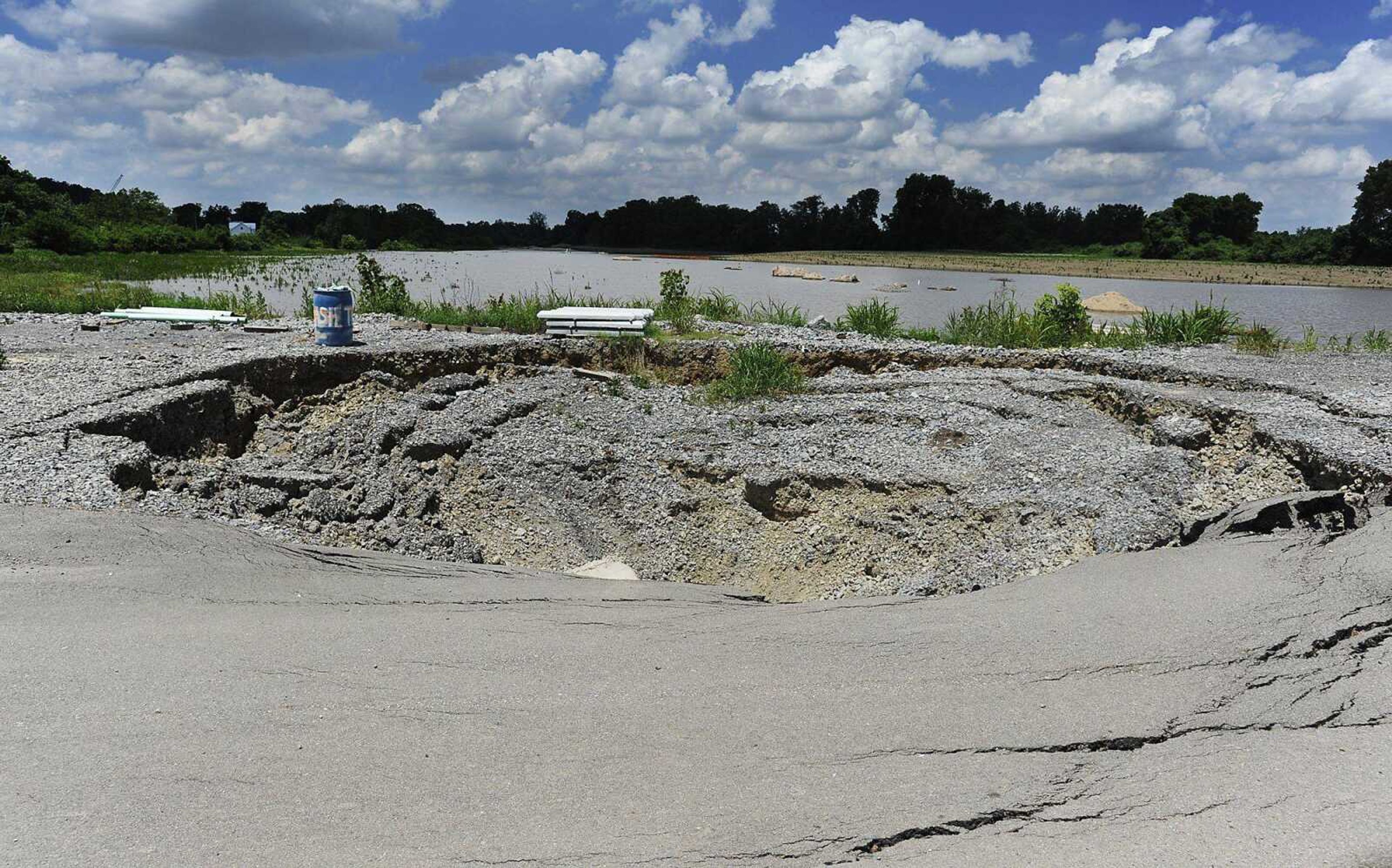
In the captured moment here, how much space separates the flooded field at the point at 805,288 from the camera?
19578 mm

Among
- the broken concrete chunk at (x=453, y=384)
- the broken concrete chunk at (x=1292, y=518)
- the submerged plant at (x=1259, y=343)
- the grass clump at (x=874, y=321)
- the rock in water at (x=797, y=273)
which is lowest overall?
the broken concrete chunk at (x=1292, y=518)

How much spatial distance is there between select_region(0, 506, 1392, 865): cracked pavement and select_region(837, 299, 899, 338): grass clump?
954 cm

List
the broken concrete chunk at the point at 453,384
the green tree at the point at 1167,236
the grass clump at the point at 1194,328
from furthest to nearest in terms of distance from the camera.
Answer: the green tree at the point at 1167,236, the grass clump at the point at 1194,328, the broken concrete chunk at the point at 453,384

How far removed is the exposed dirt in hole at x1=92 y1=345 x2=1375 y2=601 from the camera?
6.66m

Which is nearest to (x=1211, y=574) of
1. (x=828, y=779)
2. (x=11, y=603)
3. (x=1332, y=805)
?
(x=1332, y=805)

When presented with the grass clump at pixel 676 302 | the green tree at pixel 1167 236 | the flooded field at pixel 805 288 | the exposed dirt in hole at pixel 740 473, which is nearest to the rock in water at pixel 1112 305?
the flooded field at pixel 805 288

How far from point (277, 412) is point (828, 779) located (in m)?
8.52

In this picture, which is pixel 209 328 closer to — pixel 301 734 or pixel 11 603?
pixel 11 603

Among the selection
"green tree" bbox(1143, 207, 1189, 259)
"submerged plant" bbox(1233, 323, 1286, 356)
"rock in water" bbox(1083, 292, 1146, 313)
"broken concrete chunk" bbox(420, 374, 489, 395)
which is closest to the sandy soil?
"green tree" bbox(1143, 207, 1189, 259)

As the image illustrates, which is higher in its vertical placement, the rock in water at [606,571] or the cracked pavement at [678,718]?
the cracked pavement at [678,718]

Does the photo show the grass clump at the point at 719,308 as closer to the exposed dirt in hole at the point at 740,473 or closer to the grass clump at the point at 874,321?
the grass clump at the point at 874,321

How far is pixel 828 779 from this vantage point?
3.02 m

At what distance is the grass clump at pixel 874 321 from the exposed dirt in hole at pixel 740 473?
393cm

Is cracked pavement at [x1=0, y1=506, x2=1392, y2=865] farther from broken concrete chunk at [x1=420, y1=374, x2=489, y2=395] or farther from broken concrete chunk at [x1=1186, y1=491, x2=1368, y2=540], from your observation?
broken concrete chunk at [x1=420, y1=374, x2=489, y2=395]
